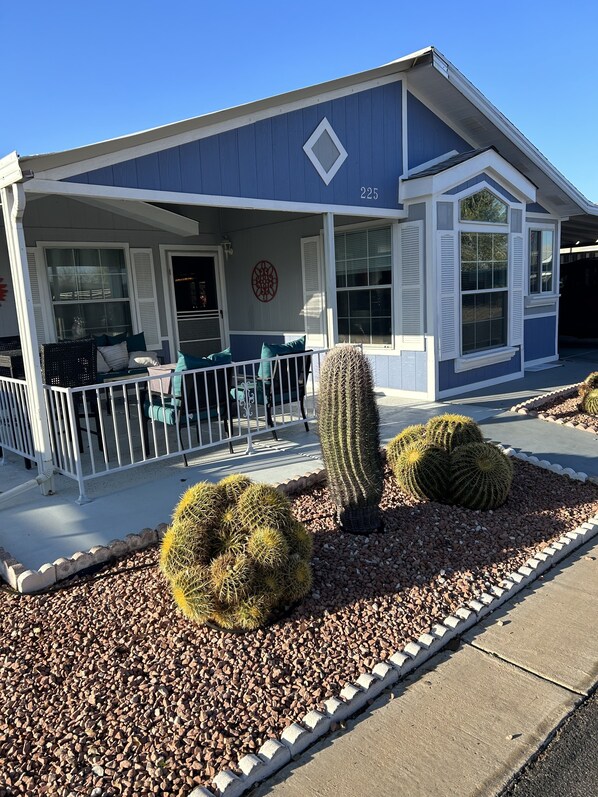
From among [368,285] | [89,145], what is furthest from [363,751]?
[368,285]

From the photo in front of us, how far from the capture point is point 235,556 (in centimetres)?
298

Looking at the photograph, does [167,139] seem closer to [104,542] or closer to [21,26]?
[104,542]

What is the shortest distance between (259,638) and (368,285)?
245 inches

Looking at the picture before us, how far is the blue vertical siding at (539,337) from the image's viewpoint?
35.3 ft

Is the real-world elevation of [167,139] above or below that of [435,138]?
below

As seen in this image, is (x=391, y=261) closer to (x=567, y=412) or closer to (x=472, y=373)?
(x=472, y=373)

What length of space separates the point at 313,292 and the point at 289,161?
260 cm

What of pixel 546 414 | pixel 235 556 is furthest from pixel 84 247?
pixel 235 556

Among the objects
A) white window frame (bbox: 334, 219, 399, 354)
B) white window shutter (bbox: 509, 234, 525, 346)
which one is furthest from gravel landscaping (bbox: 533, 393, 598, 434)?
white window frame (bbox: 334, 219, 399, 354)

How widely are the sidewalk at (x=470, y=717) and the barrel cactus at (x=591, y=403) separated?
4.22 m

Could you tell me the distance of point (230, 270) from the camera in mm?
10047

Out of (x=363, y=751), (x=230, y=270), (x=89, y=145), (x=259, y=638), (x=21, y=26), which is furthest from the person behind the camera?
(x=21, y=26)

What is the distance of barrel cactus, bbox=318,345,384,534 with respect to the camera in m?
3.72

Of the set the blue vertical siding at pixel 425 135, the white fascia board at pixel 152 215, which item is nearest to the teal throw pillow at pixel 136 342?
the white fascia board at pixel 152 215
